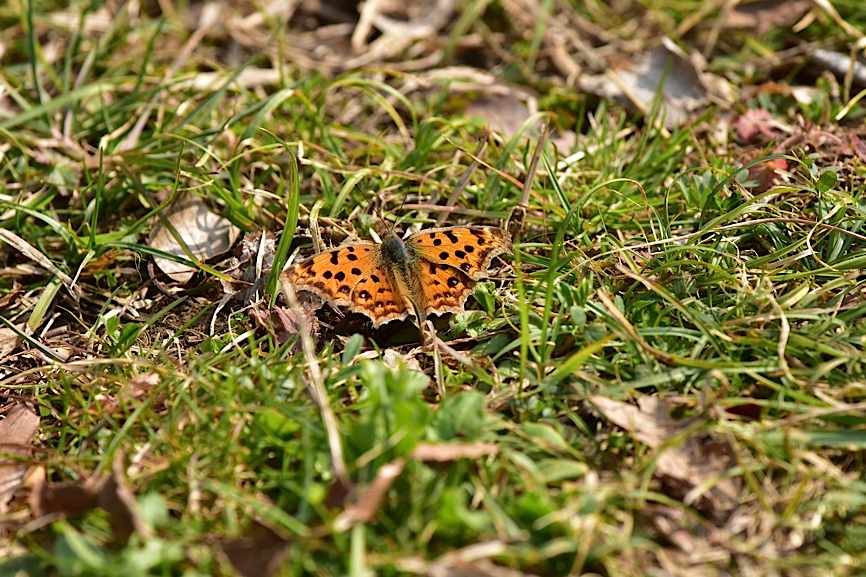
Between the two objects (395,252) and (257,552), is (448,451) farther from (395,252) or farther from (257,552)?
(395,252)

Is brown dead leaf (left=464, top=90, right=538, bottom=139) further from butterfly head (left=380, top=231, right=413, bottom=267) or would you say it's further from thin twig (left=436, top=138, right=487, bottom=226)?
butterfly head (left=380, top=231, right=413, bottom=267)

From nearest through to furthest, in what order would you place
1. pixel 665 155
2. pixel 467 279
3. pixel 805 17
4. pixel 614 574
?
1. pixel 614 574
2. pixel 467 279
3. pixel 665 155
4. pixel 805 17

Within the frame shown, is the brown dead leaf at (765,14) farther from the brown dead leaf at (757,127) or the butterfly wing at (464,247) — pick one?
the butterfly wing at (464,247)

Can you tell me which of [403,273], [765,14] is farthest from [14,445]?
[765,14]

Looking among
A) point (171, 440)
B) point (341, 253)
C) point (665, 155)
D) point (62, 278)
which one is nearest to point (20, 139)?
point (62, 278)

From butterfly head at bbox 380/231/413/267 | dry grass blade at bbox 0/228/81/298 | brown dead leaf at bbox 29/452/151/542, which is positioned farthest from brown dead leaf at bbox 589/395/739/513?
dry grass blade at bbox 0/228/81/298

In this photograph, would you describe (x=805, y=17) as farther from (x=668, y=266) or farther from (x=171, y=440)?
(x=171, y=440)

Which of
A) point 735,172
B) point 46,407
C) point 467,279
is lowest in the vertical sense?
point 46,407
